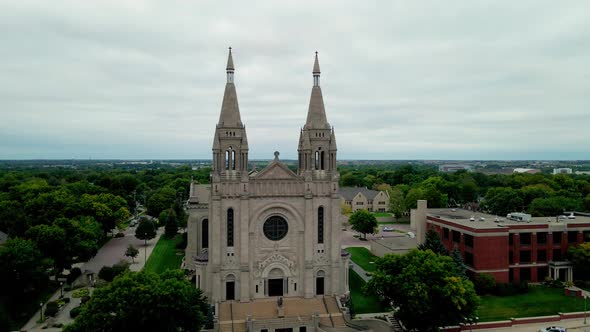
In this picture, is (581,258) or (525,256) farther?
(525,256)

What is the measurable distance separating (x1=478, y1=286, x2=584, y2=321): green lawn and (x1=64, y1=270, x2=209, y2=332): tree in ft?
101

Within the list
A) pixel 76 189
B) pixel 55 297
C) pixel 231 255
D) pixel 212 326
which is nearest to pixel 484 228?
pixel 231 255

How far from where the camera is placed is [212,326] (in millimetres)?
40156

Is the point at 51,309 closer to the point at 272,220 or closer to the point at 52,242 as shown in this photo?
the point at 52,242

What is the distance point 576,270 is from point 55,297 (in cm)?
6677

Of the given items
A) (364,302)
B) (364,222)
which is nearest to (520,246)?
(364,302)

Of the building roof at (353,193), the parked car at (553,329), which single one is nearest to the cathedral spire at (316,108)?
the parked car at (553,329)

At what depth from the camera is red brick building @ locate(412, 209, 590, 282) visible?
180 feet

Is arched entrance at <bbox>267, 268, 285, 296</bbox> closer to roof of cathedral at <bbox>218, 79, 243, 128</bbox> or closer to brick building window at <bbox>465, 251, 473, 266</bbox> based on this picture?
roof of cathedral at <bbox>218, 79, 243, 128</bbox>

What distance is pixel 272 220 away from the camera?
46.1 metres

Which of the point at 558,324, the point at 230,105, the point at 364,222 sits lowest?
the point at 558,324

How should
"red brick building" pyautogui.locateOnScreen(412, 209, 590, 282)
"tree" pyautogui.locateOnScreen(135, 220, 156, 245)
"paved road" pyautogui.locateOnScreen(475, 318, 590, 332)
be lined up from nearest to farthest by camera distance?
"paved road" pyautogui.locateOnScreen(475, 318, 590, 332), "red brick building" pyautogui.locateOnScreen(412, 209, 590, 282), "tree" pyautogui.locateOnScreen(135, 220, 156, 245)

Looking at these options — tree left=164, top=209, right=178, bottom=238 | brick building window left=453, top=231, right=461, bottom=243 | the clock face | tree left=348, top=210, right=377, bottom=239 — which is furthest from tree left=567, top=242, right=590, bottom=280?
tree left=164, top=209, right=178, bottom=238

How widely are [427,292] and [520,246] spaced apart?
86.1 feet
